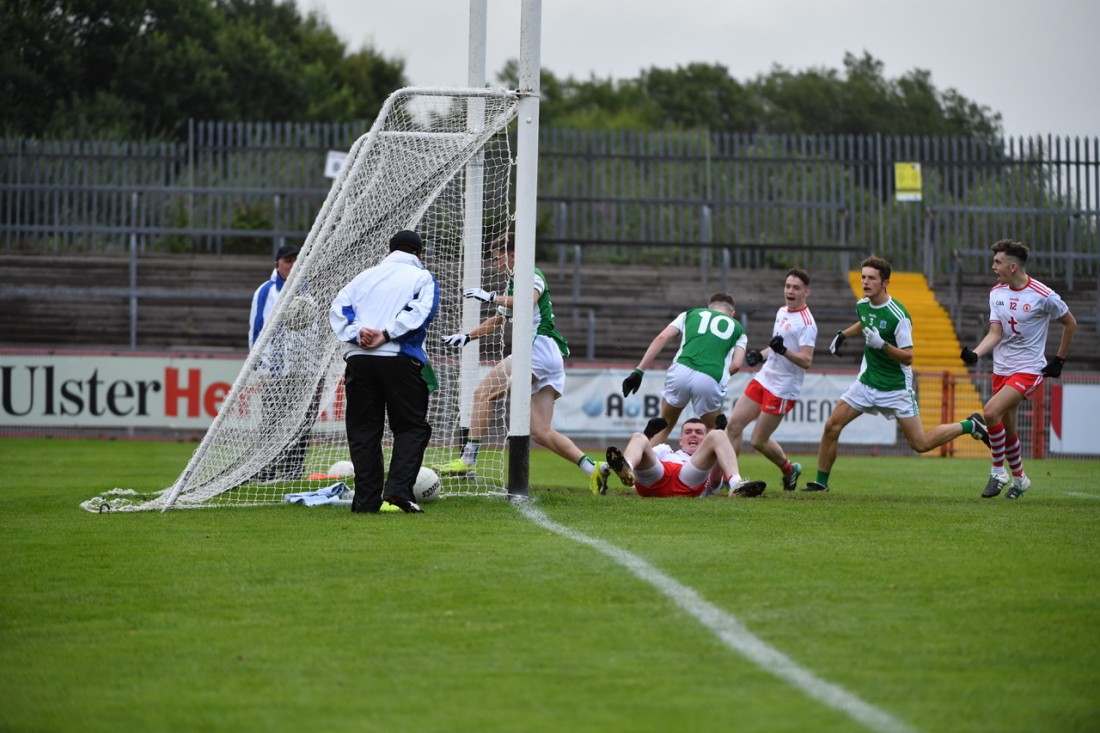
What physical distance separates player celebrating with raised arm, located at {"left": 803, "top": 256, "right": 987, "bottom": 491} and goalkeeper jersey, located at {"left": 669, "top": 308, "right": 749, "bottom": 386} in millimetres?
996

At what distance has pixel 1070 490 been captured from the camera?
46.2 feet

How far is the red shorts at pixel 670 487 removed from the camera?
37.0 ft

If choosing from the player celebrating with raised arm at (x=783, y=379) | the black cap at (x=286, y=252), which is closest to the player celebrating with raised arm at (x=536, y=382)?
the black cap at (x=286, y=252)

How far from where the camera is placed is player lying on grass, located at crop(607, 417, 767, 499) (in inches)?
420

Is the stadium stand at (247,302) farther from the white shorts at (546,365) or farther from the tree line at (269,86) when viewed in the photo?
the white shorts at (546,365)

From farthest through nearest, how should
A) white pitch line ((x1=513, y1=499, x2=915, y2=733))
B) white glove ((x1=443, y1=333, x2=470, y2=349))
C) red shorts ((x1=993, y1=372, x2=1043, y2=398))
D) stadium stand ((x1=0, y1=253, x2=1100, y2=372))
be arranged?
stadium stand ((x1=0, y1=253, x2=1100, y2=372)) → red shorts ((x1=993, y1=372, x2=1043, y2=398)) → white glove ((x1=443, y1=333, x2=470, y2=349)) → white pitch line ((x1=513, y1=499, x2=915, y2=733))

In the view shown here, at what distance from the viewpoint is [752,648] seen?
5355mm

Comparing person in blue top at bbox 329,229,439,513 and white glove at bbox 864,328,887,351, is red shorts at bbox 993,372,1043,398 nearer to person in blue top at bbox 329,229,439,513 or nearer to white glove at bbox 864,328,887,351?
white glove at bbox 864,328,887,351

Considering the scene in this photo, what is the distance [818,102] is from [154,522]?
5993 centimetres

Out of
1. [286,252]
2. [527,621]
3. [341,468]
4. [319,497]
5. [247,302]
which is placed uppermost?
[247,302]

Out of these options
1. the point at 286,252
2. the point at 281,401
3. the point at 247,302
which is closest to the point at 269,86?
the point at 247,302

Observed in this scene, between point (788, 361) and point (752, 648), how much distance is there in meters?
8.12

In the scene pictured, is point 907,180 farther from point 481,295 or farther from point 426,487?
point 426,487

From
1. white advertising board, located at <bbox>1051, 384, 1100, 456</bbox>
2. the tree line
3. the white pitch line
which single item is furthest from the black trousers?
the tree line
